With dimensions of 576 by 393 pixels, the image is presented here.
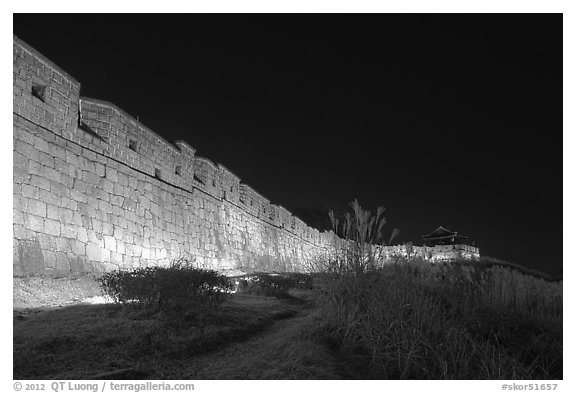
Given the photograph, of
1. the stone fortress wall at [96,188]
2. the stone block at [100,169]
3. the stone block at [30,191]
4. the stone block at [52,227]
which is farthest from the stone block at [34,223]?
the stone block at [100,169]

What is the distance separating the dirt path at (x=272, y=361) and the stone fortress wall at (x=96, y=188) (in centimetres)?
275

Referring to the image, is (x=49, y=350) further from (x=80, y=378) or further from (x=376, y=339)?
(x=376, y=339)

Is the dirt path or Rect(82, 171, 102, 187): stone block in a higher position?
Answer: Rect(82, 171, 102, 187): stone block

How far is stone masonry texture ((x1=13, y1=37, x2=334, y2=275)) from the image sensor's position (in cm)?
854

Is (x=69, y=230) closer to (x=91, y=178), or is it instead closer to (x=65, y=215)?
(x=65, y=215)

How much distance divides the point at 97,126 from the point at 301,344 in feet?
27.5

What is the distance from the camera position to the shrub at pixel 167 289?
625 cm

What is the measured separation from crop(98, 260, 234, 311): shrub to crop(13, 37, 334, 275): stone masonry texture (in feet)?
7.95

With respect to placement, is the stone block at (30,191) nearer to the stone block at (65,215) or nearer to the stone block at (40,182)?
the stone block at (40,182)

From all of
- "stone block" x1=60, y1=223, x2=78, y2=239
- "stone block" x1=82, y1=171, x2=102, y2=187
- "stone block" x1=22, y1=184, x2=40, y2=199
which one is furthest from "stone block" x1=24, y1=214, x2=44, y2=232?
"stone block" x1=82, y1=171, x2=102, y2=187

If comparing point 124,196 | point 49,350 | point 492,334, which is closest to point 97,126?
point 124,196

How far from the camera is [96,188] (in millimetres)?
10586

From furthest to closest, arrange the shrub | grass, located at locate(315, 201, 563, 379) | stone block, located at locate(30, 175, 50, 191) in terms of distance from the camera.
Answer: stone block, located at locate(30, 175, 50, 191), the shrub, grass, located at locate(315, 201, 563, 379)

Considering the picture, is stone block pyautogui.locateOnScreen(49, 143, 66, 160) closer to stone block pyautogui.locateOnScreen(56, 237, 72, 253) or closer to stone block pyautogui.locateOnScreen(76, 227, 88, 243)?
stone block pyautogui.locateOnScreen(76, 227, 88, 243)
